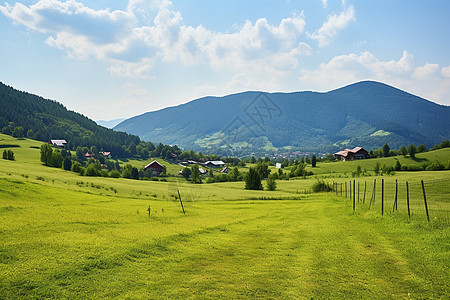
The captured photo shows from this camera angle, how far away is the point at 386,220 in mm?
20875

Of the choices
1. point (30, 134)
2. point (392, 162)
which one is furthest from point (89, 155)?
point (392, 162)

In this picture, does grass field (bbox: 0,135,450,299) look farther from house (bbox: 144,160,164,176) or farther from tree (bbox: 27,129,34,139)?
tree (bbox: 27,129,34,139)

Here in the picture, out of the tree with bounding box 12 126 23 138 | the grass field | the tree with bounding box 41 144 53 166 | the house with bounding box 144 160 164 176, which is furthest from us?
the tree with bounding box 12 126 23 138

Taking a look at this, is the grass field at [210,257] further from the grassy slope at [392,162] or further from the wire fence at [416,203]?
the grassy slope at [392,162]

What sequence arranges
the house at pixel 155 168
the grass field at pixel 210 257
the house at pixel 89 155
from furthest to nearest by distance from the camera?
the house at pixel 89 155 → the house at pixel 155 168 → the grass field at pixel 210 257

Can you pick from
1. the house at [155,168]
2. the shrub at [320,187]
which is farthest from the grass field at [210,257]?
the house at [155,168]

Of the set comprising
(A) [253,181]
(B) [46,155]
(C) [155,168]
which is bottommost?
(C) [155,168]

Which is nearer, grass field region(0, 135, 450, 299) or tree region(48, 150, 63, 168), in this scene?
grass field region(0, 135, 450, 299)

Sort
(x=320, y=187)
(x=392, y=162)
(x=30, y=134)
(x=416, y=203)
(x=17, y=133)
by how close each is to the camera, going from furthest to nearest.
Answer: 1. (x=30, y=134)
2. (x=17, y=133)
3. (x=392, y=162)
4. (x=320, y=187)
5. (x=416, y=203)

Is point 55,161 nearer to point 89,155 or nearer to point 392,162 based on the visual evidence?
point 89,155

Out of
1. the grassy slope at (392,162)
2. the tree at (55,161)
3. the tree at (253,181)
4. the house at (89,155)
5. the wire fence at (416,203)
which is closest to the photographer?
the wire fence at (416,203)

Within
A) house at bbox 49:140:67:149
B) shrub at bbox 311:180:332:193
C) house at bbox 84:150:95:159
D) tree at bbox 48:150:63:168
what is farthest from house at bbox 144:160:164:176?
shrub at bbox 311:180:332:193

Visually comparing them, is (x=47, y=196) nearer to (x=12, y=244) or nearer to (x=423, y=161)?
(x=12, y=244)

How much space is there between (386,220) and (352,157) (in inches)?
5430
